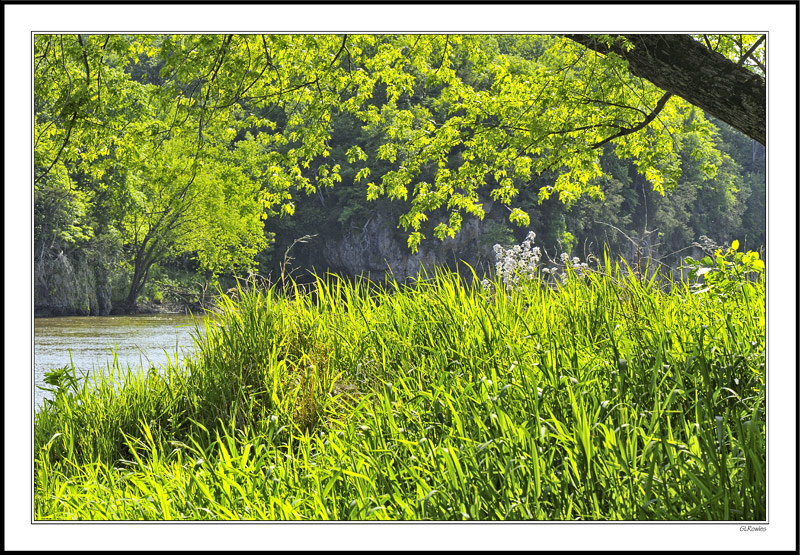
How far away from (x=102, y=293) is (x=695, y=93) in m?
14.1

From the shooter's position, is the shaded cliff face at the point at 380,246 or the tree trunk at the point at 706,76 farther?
the shaded cliff face at the point at 380,246

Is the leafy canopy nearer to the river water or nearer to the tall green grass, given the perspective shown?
the tall green grass

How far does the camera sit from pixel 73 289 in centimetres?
1441

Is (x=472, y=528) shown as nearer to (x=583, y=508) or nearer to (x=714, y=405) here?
(x=583, y=508)

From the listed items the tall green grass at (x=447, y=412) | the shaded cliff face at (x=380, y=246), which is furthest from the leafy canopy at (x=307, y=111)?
the shaded cliff face at (x=380, y=246)

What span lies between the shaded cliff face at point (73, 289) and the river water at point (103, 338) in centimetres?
25

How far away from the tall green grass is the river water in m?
4.33

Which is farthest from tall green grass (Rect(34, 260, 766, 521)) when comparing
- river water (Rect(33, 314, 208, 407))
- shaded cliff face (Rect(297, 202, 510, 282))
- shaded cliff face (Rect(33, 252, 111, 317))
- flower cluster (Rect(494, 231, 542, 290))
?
shaded cliff face (Rect(297, 202, 510, 282))

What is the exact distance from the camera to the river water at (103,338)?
9.72 metres

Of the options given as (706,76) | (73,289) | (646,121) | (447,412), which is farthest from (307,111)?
(73,289)

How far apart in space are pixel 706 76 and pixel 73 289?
540 inches

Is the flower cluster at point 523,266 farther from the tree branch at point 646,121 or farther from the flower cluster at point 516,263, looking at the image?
the tree branch at point 646,121

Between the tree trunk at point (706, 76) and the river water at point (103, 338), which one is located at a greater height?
the tree trunk at point (706, 76)

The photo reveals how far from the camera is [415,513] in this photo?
245 cm
